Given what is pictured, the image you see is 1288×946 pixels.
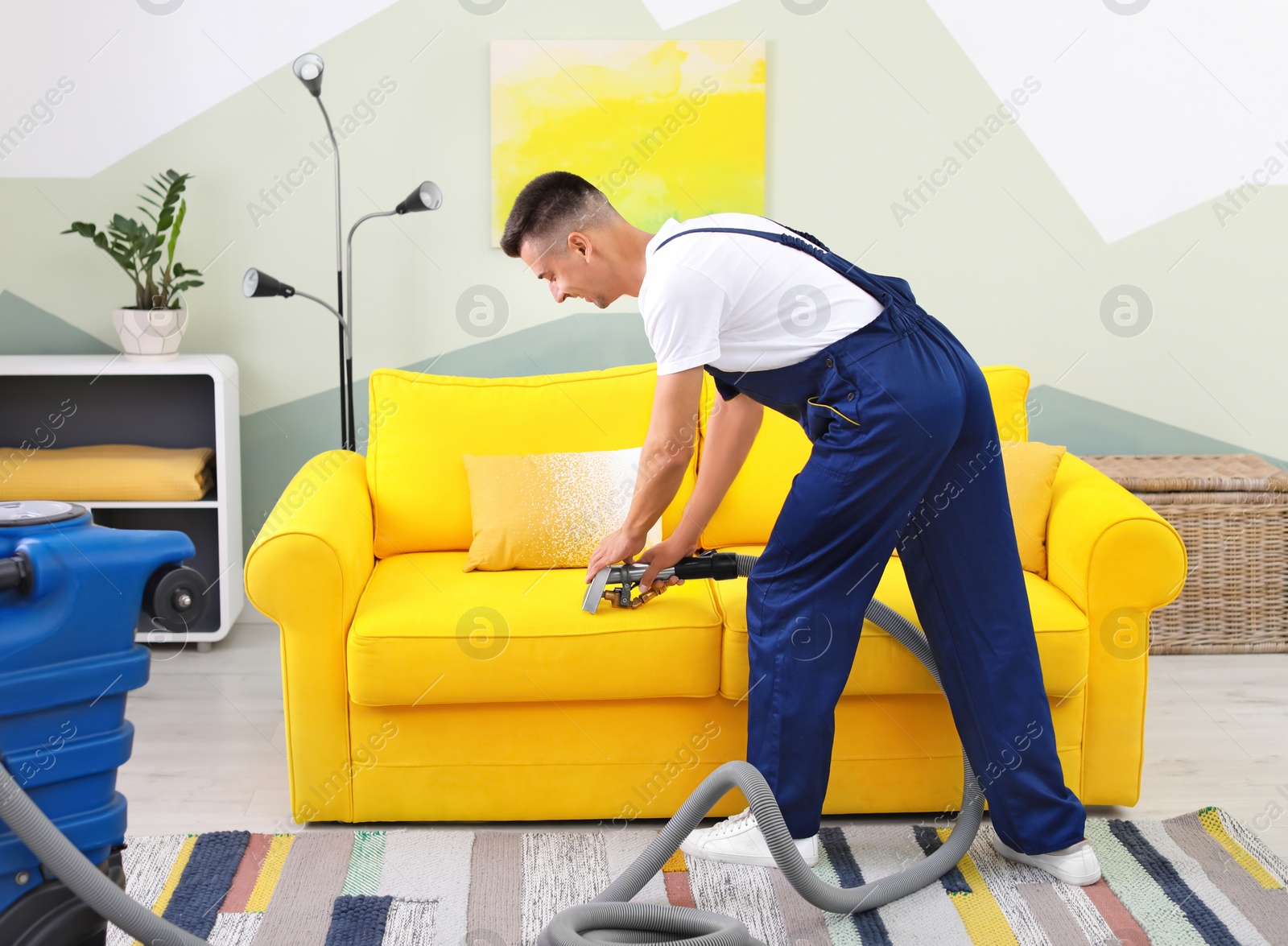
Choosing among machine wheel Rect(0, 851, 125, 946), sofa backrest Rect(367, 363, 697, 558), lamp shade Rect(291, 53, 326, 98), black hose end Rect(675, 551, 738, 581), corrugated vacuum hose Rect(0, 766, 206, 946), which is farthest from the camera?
lamp shade Rect(291, 53, 326, 98)

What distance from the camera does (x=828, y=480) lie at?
1.86 metres

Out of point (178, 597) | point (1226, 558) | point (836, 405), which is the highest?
point (836, 405)

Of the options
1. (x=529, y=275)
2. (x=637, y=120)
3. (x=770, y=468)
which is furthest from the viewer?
(x=529, y=275)

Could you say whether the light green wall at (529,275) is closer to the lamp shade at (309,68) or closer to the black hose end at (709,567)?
the lamp shade at (309,68)

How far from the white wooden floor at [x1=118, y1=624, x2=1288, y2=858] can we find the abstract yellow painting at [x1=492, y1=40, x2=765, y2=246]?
1.50m

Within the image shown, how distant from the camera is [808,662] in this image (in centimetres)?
193

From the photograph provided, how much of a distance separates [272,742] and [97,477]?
0.99 m

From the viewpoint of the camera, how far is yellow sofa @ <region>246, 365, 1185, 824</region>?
2090mm

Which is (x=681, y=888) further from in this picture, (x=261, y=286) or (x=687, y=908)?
(x=261, y=286)

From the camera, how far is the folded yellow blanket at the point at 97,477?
3.05m

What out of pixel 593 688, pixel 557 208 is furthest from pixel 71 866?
pixel 557 208

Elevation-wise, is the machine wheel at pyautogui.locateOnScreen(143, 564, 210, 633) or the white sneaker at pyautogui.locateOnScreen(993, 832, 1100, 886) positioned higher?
the machine wheel at pyautogui.locateOnScreen(143, 564, 210, 633)

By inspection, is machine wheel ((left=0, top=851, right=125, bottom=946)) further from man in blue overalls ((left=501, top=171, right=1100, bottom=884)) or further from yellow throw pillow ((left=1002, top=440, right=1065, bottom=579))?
yellow throw pillow ((left=1002, top=440, right=1065, bottom=579))

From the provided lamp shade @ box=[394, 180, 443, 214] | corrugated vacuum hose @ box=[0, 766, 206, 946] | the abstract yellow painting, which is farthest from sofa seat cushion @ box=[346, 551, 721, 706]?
the abstract yellow painting
